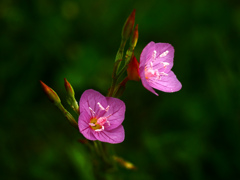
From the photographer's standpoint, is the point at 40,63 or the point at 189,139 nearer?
the point at 189,139

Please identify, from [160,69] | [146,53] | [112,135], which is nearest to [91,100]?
[112,135]

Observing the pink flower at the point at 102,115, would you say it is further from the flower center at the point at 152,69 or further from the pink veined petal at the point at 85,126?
the flower center at the point at 152,69

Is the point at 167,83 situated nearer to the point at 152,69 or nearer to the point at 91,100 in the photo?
the point at 152,69

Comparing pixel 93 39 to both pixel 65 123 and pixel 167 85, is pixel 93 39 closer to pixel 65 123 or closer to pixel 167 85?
pixel 65 123

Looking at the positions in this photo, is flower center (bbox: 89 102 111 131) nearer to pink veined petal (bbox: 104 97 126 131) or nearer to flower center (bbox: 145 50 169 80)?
pink veined petal (bbox: 104 97 126 131)

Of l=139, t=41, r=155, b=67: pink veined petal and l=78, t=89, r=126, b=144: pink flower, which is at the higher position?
l=139, t=41, r=155, b=67: pink veined petal

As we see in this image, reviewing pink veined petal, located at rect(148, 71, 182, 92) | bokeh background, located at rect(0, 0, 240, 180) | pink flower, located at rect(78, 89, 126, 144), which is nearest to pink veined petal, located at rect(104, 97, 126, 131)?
pink flower, located at rect(78, 89, 126, 144)

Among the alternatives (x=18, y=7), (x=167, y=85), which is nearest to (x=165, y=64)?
(x=167, y=85)
